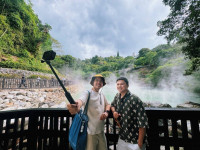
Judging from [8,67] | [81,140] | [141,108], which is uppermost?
[8,67]

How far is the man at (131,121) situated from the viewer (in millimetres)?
1024

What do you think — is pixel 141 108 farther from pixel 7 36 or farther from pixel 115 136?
pixel 7 36

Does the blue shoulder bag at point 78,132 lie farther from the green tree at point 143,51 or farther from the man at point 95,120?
the green tree at point 143,51

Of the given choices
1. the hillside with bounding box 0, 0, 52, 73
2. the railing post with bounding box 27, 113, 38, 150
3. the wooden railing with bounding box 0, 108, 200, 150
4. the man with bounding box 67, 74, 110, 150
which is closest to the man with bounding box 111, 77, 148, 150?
the man with bounding box 67, 74, 110, 150

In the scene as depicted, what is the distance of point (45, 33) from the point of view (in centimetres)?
2092

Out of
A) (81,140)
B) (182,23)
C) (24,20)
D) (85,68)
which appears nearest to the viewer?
(81,140)

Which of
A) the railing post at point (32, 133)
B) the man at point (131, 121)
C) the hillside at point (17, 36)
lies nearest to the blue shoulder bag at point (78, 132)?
the man at point (131, 121)

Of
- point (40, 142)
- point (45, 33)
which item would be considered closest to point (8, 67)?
point (45, 33)

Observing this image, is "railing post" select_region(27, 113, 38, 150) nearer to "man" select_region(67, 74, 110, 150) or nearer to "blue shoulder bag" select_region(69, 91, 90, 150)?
"blue shoulder bag" select_region(69, 91, 90, 150)

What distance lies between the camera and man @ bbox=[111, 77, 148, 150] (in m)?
1.02

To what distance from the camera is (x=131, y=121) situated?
43.6 inches

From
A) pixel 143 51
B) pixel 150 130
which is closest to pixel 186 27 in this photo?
pixel 150 130

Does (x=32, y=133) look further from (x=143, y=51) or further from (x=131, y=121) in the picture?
(x=143, y=51)

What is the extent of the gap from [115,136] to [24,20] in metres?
21.5
